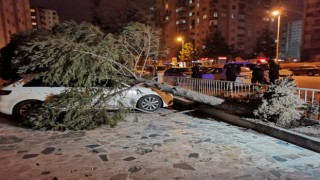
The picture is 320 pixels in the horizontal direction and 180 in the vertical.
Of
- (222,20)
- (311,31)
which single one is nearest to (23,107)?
(311,31)

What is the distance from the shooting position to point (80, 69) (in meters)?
7.49

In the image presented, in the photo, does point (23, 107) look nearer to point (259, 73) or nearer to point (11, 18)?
point (259, 73)

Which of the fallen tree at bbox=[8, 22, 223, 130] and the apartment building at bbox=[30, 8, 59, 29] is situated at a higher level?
the apartment building at bbox=[30, 8, 59, 29]

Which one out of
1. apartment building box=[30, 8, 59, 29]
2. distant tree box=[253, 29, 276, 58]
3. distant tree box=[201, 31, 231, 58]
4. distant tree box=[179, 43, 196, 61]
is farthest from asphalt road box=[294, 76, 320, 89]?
apartment building box=[30, 8, 59, 29]

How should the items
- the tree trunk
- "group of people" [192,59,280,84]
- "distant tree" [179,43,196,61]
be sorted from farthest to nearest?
1. "distant tree" [179,43,196,61]
2. "group of people" [192,59,280,84]
3. the tree trunk

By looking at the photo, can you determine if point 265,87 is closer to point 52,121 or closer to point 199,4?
point 52,121

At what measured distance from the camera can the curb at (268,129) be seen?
532cm

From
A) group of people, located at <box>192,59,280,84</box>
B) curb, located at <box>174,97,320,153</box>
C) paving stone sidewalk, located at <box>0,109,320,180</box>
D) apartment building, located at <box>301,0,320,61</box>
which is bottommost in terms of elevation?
paving stone sidewalk, located at <box>0,109,320,180</box>

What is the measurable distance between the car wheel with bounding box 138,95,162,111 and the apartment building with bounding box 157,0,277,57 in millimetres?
62610

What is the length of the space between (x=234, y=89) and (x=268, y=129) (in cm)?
281

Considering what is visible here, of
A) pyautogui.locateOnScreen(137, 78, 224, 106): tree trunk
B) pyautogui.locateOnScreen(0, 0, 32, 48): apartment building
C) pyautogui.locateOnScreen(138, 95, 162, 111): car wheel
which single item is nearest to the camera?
pyautogui.locateOnScreen(137, 78, 224, 106): tree trunk

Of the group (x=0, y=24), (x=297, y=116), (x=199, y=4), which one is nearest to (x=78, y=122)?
(x=297, y=116)

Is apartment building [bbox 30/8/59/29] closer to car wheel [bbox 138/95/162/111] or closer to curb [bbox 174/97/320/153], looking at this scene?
car wheel [bbox 138/95/162/111]

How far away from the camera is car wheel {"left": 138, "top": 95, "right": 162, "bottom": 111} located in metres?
9.18
